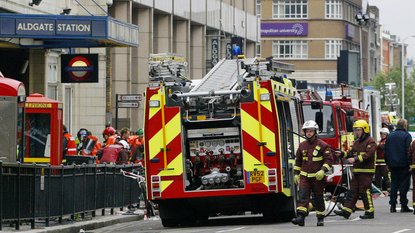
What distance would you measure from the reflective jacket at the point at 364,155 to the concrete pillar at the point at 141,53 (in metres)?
26.5

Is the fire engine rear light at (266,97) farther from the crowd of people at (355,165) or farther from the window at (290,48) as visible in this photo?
the window at (290,48)

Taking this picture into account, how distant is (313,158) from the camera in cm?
1502

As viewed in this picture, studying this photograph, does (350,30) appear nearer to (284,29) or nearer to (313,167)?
(284,29)

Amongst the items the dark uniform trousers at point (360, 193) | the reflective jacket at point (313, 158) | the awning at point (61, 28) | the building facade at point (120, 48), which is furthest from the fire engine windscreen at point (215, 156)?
the building facade at point (120, 48)

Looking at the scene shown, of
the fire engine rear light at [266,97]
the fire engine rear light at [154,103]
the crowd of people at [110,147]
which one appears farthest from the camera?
the crowd of people at [110,147]

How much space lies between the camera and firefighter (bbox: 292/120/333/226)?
14.9 metres

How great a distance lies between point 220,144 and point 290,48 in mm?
82304

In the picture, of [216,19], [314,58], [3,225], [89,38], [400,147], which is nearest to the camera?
[3,225]

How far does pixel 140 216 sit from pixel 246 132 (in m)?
5.30

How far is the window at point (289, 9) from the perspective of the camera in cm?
9662

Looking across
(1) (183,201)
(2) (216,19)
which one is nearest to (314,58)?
(2) (216,19)

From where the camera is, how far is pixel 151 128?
50.4 feet

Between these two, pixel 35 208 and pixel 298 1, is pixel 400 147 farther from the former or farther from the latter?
pixel 298 1

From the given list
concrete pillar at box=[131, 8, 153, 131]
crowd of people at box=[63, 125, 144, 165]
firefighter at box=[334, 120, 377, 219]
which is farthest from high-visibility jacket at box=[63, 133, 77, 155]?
concrete pillar at box=[131, 8, 153, 131]
